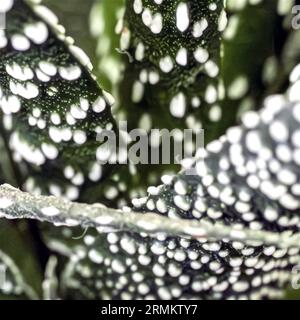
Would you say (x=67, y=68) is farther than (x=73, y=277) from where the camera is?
No

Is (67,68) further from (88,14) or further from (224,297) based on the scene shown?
(224,297)

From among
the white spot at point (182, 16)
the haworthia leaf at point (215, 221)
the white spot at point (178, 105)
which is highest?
the white spot at point (182, 16)

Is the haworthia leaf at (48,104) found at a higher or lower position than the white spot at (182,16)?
lower

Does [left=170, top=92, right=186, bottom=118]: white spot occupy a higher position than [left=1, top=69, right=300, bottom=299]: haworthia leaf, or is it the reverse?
[left=170, top=92, right=186, bottom=118]: white spot

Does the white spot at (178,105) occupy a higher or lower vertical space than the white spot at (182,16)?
lower

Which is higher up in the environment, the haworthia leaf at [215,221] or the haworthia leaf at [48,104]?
the haworthia leaf at [48,104]

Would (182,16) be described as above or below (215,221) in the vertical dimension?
above

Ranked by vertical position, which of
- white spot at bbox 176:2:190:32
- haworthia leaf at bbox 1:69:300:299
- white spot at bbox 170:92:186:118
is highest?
white spot at bbox 176:2:190:32

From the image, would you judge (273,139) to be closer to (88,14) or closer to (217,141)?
(217,141)

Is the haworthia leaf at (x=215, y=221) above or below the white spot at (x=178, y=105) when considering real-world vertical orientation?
below
